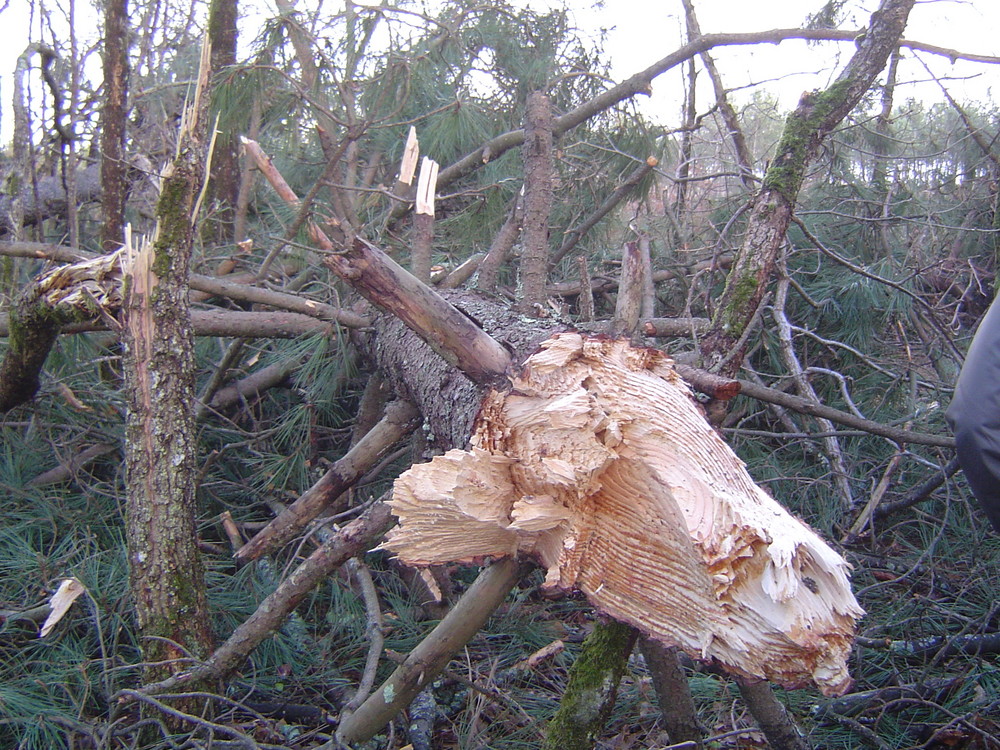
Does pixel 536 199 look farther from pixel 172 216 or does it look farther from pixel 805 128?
pixel 172 216

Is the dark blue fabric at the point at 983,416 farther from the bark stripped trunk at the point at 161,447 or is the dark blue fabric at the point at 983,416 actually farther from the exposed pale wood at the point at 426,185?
the bark stripped trunk at the point at 161,447

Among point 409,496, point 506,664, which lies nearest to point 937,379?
point 506,664

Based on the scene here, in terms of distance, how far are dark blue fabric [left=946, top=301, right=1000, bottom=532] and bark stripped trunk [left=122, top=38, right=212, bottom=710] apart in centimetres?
154

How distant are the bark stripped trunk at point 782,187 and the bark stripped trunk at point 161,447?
1225 millimetres

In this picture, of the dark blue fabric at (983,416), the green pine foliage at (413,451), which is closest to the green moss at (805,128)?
the green pine foliage at (413,451)

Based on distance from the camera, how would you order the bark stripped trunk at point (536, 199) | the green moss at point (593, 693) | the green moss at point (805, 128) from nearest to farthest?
the green moss at point (593, 693) → the green moss at point (805, 128) → the bark stripped trunk at point (536, 199)

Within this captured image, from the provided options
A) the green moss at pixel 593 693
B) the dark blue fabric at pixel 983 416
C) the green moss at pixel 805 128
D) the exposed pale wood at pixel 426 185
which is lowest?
the green moss at pixel 593 693

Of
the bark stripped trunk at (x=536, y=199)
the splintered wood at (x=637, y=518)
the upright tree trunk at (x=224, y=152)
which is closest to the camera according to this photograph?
the splintered wood at (x=637, y=518)

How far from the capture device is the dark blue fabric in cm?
104

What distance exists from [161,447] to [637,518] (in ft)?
3.56

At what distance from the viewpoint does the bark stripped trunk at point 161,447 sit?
157 centimetres

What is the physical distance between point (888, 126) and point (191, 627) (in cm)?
374

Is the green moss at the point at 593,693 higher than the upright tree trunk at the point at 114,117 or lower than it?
lower

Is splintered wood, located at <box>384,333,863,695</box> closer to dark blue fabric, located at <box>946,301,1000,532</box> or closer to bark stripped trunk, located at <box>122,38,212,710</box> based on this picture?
dark blue fabric, located at <box>946,301,1000,532</box>
